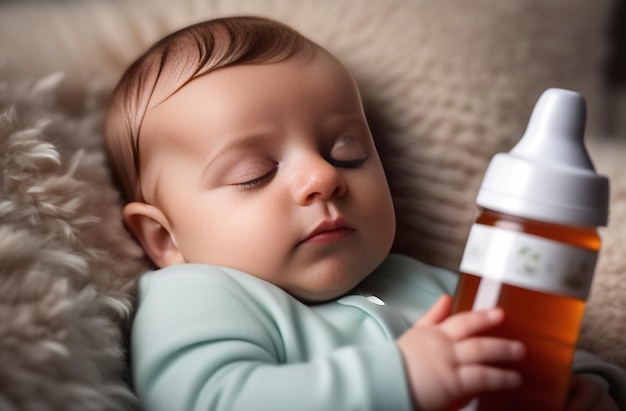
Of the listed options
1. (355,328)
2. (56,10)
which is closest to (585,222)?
(355,328)

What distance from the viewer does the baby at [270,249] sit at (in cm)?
63

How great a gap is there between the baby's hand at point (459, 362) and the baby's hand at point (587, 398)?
6.5 inches

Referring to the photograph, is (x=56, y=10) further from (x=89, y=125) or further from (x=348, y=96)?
A: (x=348, y=96)

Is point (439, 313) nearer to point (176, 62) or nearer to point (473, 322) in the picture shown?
point (473, 322)

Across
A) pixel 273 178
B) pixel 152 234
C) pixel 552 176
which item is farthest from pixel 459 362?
pixel 152 234

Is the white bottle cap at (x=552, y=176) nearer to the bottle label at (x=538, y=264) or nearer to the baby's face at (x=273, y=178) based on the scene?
the bottle label at (x=538, y=264)

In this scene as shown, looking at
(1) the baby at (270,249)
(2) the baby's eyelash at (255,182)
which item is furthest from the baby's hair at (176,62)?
(2) the baby's eyelash at (255,182)

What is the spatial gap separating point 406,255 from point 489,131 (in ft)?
0.67

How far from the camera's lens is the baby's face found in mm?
779

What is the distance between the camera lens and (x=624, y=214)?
1.02m

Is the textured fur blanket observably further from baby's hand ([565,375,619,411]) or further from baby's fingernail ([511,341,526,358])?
baby's fingernail ([511,341,526,358])

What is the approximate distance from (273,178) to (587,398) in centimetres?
38

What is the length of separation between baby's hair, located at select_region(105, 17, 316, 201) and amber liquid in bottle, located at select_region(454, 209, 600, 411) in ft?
1.23

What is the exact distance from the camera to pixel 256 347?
2.28 ft
